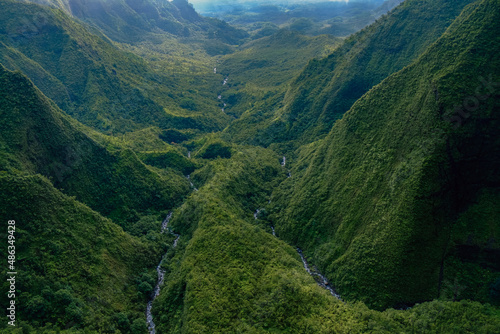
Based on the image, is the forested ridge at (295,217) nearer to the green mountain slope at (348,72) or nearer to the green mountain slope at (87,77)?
the green mountain slope at (348,72)

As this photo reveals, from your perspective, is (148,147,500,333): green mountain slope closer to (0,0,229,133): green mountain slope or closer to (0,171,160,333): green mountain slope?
(0,171,160,333): green mountain slope

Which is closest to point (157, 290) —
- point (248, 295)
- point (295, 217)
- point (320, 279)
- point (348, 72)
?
point (248, 295)

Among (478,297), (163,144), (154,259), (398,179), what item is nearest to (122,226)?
(154,259)

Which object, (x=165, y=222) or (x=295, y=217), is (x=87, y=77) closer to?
(x=165, y=222)

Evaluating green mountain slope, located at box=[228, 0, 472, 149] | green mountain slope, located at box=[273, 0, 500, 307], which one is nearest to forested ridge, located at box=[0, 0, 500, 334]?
green mountain slope, located at box=[273, 0, 500, 307]

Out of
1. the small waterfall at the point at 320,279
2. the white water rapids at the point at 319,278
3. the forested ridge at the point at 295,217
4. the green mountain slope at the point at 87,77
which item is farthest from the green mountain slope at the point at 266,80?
the small waterfall at the point at 320,279

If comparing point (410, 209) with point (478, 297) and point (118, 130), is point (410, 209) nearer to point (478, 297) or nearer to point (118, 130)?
point (478, 297)
